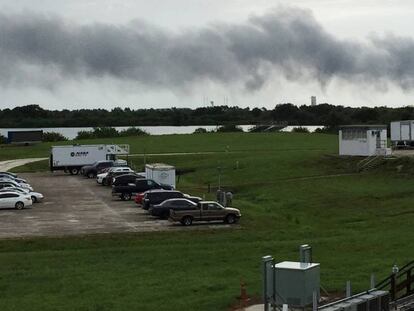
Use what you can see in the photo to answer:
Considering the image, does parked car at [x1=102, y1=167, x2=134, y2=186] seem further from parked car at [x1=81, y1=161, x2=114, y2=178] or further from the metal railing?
the metal railing

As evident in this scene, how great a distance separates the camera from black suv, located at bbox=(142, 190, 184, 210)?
4741 cm

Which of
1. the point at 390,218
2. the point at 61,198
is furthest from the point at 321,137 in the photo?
the point at 390,218

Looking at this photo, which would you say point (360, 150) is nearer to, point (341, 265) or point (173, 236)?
point (173, 236)

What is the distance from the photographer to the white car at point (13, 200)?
49531 millimetres

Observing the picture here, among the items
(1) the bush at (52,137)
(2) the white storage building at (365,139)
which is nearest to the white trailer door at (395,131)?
(2) the white storage building at (365,139)

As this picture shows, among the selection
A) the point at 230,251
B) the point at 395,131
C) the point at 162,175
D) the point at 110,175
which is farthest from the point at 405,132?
the point at 230,251

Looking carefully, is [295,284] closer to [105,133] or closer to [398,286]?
[398,286]

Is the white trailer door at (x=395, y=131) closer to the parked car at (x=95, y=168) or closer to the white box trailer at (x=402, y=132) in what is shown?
the white box trailer at (x=402, y=132)

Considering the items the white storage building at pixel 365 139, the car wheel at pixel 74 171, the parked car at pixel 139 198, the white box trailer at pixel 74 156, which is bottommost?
the parked car at pixel 139 198

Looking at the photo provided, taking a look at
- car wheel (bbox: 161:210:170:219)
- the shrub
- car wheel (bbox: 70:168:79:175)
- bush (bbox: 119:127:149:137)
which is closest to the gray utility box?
car wheel (bbox: 161:210:170:219)

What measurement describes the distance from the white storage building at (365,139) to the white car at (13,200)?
106 ft

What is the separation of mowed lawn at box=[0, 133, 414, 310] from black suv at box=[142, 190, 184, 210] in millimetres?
4681

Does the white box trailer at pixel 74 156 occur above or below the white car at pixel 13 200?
above

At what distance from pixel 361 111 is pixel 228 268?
156710 millimetres
